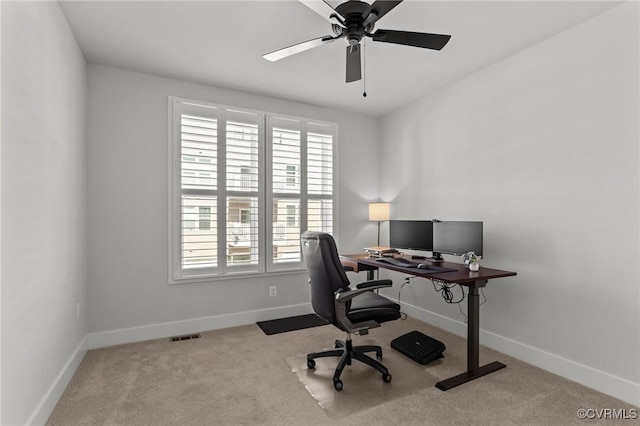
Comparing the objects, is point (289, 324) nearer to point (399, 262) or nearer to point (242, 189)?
point (399, 262)

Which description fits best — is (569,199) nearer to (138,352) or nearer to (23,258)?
(23,258)

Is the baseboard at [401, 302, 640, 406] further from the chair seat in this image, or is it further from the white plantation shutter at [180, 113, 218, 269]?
the white plantation shutter at [180, 113, 218, 269]

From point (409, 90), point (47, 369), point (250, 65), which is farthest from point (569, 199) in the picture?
point (47, 369)

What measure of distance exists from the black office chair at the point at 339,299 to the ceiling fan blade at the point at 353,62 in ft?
3.87

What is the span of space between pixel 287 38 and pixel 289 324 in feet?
9.46

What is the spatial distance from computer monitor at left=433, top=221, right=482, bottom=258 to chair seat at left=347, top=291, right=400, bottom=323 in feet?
3.01

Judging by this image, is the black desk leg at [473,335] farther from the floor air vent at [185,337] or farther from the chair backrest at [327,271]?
the floor air vent at [185,337]

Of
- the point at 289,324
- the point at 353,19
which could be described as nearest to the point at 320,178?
the point at 289,324

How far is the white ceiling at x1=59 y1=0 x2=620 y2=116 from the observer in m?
2.26

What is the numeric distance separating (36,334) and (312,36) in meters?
2.73

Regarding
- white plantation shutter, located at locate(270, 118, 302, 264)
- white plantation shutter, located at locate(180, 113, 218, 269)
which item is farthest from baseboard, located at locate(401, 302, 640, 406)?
white plantation shutter, located at locate(180, 113, 218, 269)

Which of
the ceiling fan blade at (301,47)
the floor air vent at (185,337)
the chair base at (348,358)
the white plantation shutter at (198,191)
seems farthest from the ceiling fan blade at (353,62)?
the floor air vent at (185,337)

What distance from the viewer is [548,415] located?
80.1 inches

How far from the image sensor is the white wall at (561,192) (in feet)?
7.32
